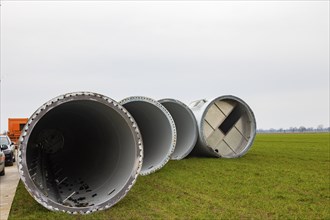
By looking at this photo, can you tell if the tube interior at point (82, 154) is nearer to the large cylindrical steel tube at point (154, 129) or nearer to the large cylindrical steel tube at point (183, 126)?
the large cylindrical steel tube at point (154, 129)

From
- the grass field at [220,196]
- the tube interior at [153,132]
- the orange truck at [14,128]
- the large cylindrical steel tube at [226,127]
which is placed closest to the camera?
the grass field at [220,196]

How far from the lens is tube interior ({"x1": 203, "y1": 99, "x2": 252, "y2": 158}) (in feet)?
48.5

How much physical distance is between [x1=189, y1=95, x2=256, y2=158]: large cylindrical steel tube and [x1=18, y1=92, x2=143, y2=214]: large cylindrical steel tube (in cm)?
517

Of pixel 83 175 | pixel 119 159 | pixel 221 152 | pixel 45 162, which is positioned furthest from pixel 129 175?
pixel 221 152

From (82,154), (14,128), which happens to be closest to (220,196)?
(82,154)

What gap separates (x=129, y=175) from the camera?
6594 millimetres

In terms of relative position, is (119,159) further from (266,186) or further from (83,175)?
(266,186)

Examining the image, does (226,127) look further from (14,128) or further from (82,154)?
(14,128)

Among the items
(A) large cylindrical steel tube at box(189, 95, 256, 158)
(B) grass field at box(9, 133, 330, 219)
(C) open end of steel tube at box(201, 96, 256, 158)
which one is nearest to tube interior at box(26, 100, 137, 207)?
(B) grass field at box(9, 133, 330, 219)

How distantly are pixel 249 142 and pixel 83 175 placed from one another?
25.7 feet

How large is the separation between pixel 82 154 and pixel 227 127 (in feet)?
22.1

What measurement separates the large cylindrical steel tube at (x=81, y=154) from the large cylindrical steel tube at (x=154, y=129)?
1647 mm

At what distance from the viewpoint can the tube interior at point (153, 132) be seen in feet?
36.0

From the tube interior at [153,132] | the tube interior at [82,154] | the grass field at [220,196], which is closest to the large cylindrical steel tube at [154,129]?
the tube interior at [153,132]
